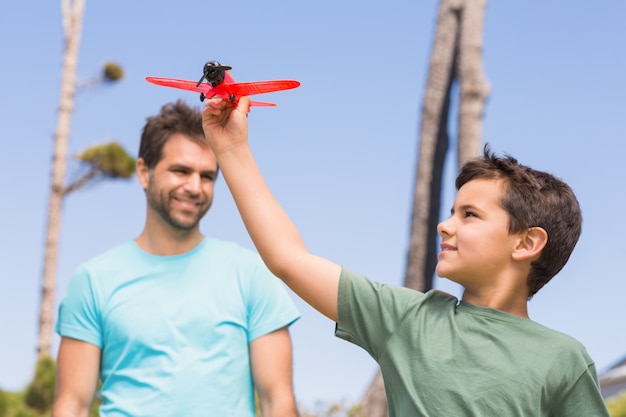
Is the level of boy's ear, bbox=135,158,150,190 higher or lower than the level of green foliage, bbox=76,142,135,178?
higher

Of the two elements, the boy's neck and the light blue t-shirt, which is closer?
the boy's neck

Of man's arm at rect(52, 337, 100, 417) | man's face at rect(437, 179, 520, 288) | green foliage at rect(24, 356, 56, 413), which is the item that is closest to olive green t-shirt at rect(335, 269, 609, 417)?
man's face at rect(437, 179, 520, 288)

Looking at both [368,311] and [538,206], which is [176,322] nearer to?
[368,311]

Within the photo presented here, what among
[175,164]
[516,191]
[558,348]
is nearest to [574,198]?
[516,191]

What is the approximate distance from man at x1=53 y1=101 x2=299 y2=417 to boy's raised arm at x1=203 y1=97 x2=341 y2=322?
182 centimetres

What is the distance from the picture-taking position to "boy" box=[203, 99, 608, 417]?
7.36 feet

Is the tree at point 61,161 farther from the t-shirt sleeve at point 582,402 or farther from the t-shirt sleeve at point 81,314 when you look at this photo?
the t-shirt sleeve at point 582,402

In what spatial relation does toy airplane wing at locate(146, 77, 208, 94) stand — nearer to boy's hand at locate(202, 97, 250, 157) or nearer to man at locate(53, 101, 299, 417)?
boy's hand at locate(202, 97, 250, 157)

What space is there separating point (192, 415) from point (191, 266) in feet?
2.40

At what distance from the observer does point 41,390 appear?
33.9 ft

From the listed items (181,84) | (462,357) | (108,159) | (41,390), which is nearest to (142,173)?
(181,84)

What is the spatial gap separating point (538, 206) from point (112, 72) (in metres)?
12.7

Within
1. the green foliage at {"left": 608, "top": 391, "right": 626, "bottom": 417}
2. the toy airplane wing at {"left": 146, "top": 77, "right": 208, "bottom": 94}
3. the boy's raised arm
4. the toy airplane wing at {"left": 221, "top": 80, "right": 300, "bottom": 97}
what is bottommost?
the green foliage at {"left": 608, "top": 391, "right": 626, "bottom": 417}

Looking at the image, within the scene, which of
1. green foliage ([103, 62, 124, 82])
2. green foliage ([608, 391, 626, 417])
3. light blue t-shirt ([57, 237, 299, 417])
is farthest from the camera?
green foliage ([103, 62, 124, 82])
